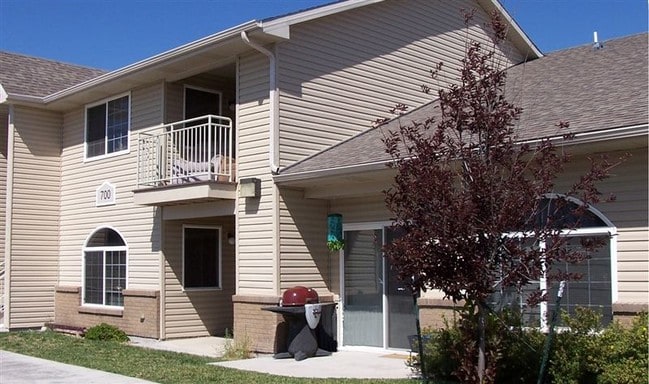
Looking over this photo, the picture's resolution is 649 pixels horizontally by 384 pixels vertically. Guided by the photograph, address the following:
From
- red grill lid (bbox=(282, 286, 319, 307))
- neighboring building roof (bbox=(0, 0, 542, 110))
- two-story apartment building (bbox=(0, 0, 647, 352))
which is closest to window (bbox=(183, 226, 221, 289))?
two-story apartment building (bbox=(0, 0, 647, 352))

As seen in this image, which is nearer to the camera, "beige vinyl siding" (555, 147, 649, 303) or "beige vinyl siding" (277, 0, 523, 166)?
"beige vinyl siding" (555, 147, 649, 303)

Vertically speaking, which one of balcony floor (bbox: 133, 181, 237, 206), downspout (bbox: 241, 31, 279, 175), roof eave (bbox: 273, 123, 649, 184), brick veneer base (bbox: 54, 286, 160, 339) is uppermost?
downspout (bbox: 241, 31, 279, 175)

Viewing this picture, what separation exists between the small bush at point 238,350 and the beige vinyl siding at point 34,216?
24.4 ft

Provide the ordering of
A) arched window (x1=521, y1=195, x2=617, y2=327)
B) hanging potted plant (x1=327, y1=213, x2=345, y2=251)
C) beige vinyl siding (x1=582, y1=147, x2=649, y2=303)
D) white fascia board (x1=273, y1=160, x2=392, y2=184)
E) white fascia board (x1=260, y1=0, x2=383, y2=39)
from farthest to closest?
hanging potted plant (x1=327, y1=213, x2=345, y2=251)
white fascia board (x1=260, y1=0, x2=383, y2=39)
white fascia board (x1=273, y1=160, x2=392, y2=184)
arched window (x1=521, y1=195, x2=617, y2=327)
beige vinyl siding (x1=582, y1=147, x2=649, y2=303)

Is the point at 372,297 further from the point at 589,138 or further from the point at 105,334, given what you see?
the point at 105,334

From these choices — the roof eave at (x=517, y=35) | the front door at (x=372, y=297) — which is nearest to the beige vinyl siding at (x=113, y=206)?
the front door at (x=372, y=297)

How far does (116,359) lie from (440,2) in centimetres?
1045

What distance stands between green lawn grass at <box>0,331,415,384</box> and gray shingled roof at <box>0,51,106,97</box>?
20.1 feet

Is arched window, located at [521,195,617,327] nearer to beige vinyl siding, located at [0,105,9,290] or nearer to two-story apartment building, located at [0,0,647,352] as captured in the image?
two-story apartment building, located at [0,0,647,352]

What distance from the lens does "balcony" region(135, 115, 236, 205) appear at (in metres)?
14.1

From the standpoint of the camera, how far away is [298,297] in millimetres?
12867

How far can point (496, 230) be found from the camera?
762 centimetres

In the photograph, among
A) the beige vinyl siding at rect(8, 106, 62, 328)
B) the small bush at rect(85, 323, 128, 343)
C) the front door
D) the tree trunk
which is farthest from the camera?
the beige vinyl siding at rect(8, 106, 62, 328)

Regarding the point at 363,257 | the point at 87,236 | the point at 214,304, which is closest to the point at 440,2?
the point at 363,257
